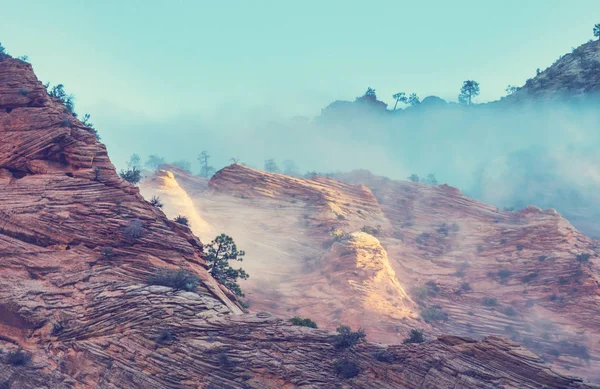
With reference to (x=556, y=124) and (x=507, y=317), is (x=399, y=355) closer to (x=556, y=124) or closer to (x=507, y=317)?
(x=507, y=317)

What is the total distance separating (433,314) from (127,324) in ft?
107

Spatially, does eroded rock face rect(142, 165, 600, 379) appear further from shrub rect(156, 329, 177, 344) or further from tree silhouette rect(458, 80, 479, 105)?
tree silhouette rect(458, 80, 479, 105)

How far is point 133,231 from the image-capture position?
26297 mm

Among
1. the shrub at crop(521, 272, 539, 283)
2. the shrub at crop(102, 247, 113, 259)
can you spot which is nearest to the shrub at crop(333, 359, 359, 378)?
the shrub at crop(102, 247, 113, 259)

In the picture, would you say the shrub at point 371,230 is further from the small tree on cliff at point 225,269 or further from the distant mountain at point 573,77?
the distant mountain at point 573,77

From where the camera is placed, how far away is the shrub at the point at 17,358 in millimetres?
20672

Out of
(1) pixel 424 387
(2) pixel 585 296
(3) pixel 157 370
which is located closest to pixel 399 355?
(1) pixel 424 387

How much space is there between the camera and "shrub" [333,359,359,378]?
2225cm

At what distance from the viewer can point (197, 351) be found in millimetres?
22547

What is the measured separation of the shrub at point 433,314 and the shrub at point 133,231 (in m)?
30.1

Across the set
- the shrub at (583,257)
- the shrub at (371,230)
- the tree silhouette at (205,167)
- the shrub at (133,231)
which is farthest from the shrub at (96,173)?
the tree silhouette at (205,167)

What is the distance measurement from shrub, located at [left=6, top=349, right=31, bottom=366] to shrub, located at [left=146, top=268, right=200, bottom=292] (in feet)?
21.4

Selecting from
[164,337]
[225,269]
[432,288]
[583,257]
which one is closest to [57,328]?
[164,337]

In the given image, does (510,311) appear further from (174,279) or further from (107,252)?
(107,252)
